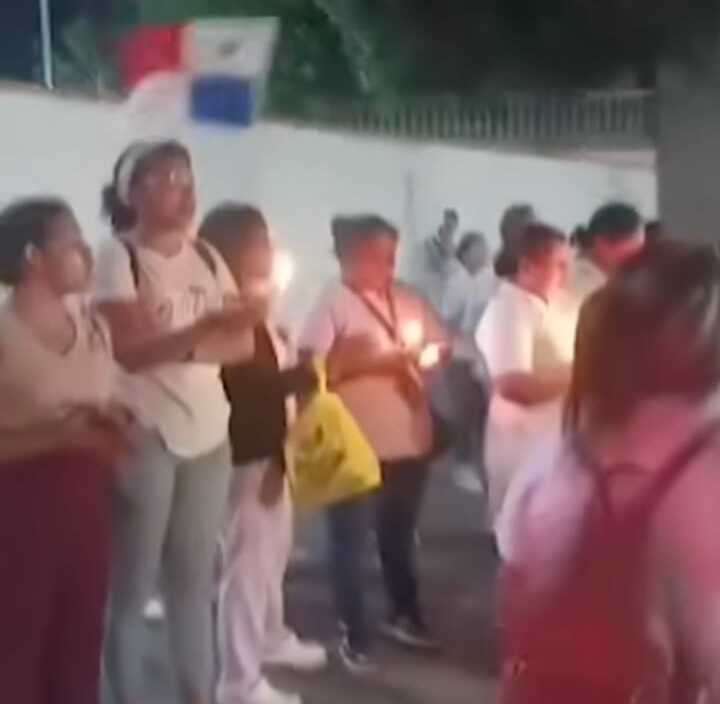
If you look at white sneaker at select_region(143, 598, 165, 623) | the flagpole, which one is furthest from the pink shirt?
the flagpole

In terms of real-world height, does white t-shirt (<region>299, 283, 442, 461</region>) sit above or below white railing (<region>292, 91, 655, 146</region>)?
below

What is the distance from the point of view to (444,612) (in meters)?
1.01

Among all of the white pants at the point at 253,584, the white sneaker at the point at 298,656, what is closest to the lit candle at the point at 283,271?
the white pants at the point at 253,584

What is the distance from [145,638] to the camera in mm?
968

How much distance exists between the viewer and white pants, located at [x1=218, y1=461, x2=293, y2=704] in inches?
38.7

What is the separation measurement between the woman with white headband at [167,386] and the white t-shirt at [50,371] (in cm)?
1

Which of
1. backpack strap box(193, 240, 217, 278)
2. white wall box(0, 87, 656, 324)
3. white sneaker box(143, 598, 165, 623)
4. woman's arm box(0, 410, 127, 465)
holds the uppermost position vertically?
white wall box(0, 87, 656, 324)

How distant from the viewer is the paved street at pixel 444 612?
1.00 m

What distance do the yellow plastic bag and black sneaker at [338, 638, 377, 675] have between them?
0.09 metres

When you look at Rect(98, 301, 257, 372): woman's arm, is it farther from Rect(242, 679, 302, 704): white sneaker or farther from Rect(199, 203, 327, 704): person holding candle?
Rect(242, 679, 302, 704): white sneaker

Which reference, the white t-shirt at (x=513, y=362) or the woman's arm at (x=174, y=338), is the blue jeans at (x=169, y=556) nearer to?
the woman's arm at (x=174, y=338)

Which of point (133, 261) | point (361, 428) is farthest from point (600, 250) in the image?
point (133, 261)

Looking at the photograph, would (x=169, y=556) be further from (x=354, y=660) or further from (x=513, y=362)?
(x=513, y=362)

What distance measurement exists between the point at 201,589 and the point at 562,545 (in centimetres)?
21
